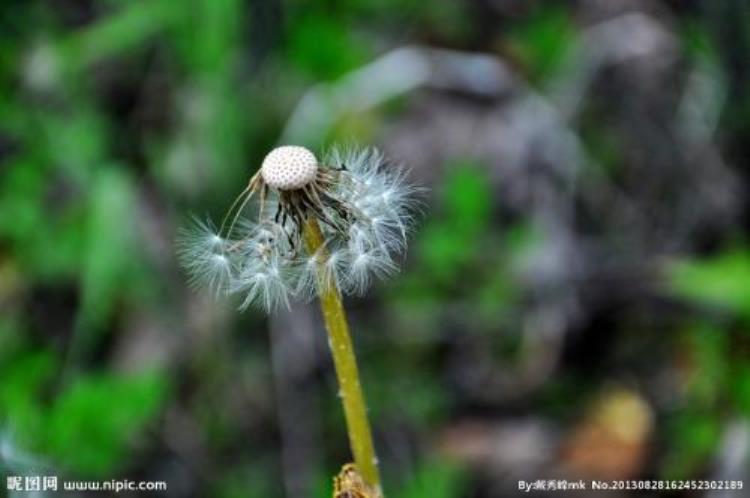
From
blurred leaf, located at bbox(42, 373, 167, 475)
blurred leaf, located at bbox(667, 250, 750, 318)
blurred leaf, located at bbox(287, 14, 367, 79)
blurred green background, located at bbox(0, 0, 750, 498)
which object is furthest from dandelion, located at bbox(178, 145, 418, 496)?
blurred leaf, located at bbox(287, 14, 367, 79)

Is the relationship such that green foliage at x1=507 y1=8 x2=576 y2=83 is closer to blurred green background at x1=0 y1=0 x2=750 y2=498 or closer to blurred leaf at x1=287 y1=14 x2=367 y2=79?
blurred green background at x1=0 y1=0 x2=750 y2=498

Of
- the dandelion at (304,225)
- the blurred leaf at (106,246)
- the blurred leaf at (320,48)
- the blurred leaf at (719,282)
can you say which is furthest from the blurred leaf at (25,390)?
the blurred leaf at (719,282)

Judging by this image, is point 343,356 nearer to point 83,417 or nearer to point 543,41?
point 83,417

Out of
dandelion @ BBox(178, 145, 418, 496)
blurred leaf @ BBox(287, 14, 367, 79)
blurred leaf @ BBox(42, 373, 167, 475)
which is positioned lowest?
dandelion @ BBox(178, 145, 418, 496)

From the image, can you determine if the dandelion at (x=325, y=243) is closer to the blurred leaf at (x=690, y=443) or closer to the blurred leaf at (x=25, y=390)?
the blurred leaf at (x=25, y=390)

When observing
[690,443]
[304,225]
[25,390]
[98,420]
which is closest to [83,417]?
[98,420]

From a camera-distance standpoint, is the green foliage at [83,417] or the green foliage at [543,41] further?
the green foliage at [543,41]

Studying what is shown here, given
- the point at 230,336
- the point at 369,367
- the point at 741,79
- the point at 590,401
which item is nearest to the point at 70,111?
the point at 230,336

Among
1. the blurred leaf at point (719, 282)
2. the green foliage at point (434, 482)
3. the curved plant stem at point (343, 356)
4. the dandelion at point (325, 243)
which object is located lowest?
the curved plant stem at point (343, 356)
